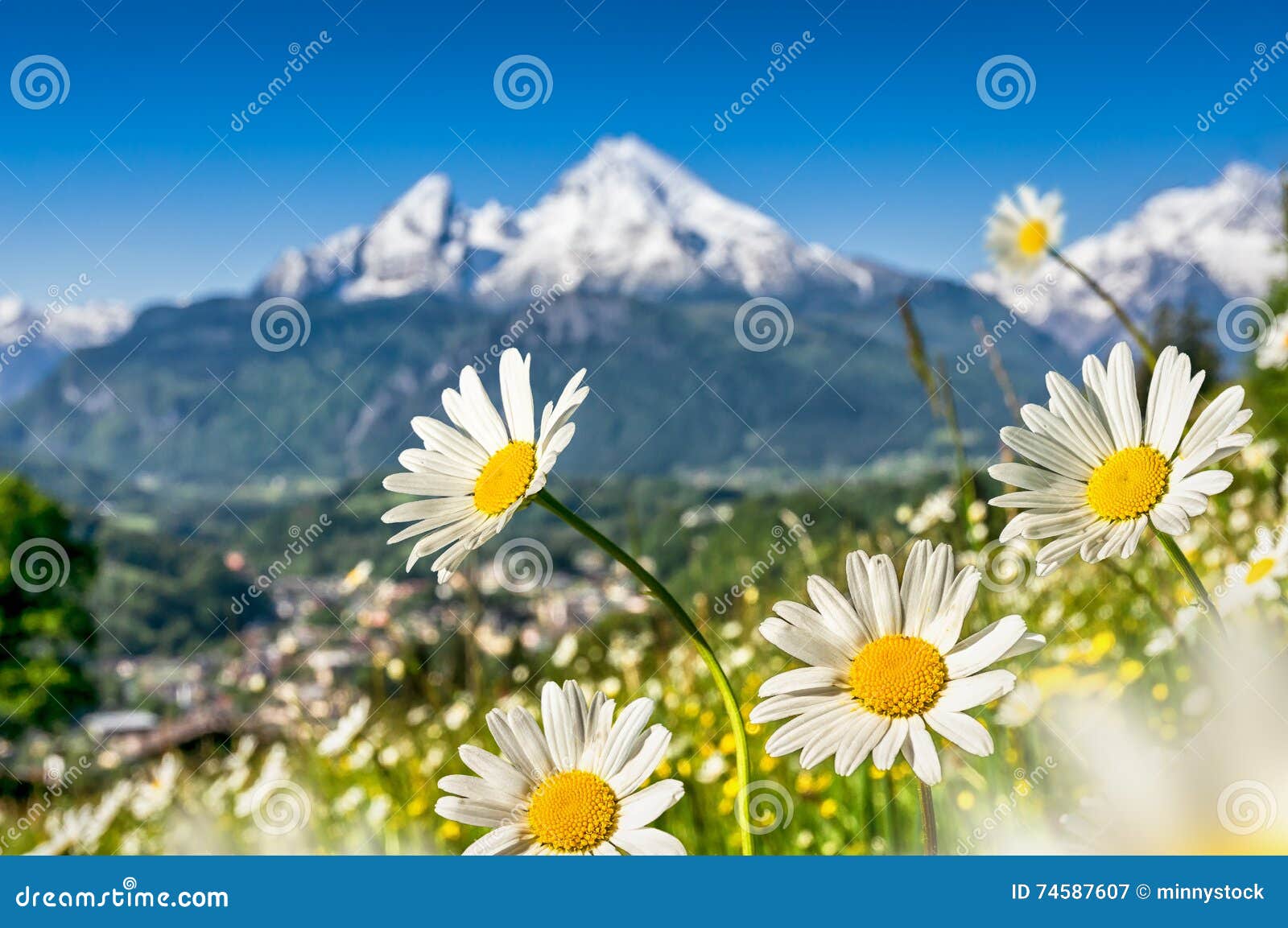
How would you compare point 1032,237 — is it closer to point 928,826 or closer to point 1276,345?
point 1276,345

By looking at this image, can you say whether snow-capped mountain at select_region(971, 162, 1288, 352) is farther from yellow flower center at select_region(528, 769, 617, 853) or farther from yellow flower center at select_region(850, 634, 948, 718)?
yellow flower center at select_region(528, 769, 617, 853)

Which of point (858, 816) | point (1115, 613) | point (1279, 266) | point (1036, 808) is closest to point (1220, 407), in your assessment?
point (1036, 808)

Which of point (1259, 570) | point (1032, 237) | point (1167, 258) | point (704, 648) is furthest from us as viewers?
point (1167, 258)

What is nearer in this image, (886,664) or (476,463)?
(886,664)

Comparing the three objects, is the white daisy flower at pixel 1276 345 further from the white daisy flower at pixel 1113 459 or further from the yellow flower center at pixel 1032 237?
the white daisy flower at pixel 1113 459

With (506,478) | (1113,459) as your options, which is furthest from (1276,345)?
(506,478)

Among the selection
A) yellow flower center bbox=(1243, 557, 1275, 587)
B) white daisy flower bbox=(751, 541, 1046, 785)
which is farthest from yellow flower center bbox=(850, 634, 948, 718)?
yellow flower center bbox=(1243, 557, 1275, 587)

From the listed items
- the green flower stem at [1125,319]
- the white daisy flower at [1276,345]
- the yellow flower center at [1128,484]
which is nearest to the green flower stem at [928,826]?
the yellow flower center at [1128,484]
